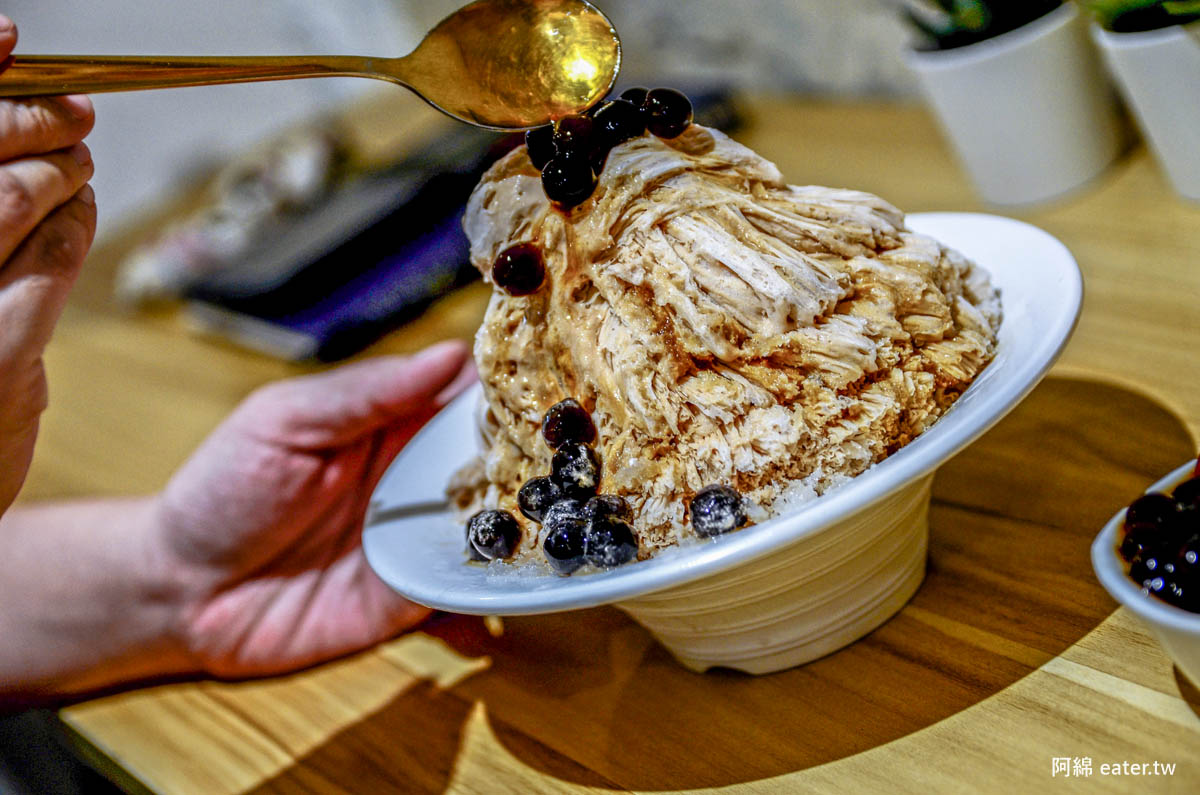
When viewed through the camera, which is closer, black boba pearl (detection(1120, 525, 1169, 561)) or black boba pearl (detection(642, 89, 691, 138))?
black boba pearl (detection(1120, 525, 1169, 561))

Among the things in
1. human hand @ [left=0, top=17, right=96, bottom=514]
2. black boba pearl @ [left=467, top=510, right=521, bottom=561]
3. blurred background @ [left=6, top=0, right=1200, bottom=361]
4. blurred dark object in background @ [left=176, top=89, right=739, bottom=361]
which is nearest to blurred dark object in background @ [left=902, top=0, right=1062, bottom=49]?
blurred background @ [left=6, top=0, right=1200, bottom=361]

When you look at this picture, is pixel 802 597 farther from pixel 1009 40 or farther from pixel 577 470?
pixel 1009 40

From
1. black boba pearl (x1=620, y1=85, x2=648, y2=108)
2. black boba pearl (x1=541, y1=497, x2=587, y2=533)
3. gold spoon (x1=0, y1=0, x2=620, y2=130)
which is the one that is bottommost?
black boba pearl (x1=541, y1=497, x2=587, y2=533)

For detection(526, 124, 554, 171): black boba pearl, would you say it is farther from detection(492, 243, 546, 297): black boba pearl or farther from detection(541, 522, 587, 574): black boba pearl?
Answer: detection(541, 522, 587, 574): black boba pearl

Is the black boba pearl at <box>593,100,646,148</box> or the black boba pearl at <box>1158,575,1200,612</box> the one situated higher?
the black boba pearl at <box>593,100,646,148</box>

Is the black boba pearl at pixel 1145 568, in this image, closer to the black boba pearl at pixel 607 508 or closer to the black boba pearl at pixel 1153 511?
the black boba pearl at pixel 1153 511

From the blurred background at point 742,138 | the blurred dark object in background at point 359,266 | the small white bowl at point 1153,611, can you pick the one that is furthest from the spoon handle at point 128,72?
the blurred dark object in background at point 359,266
